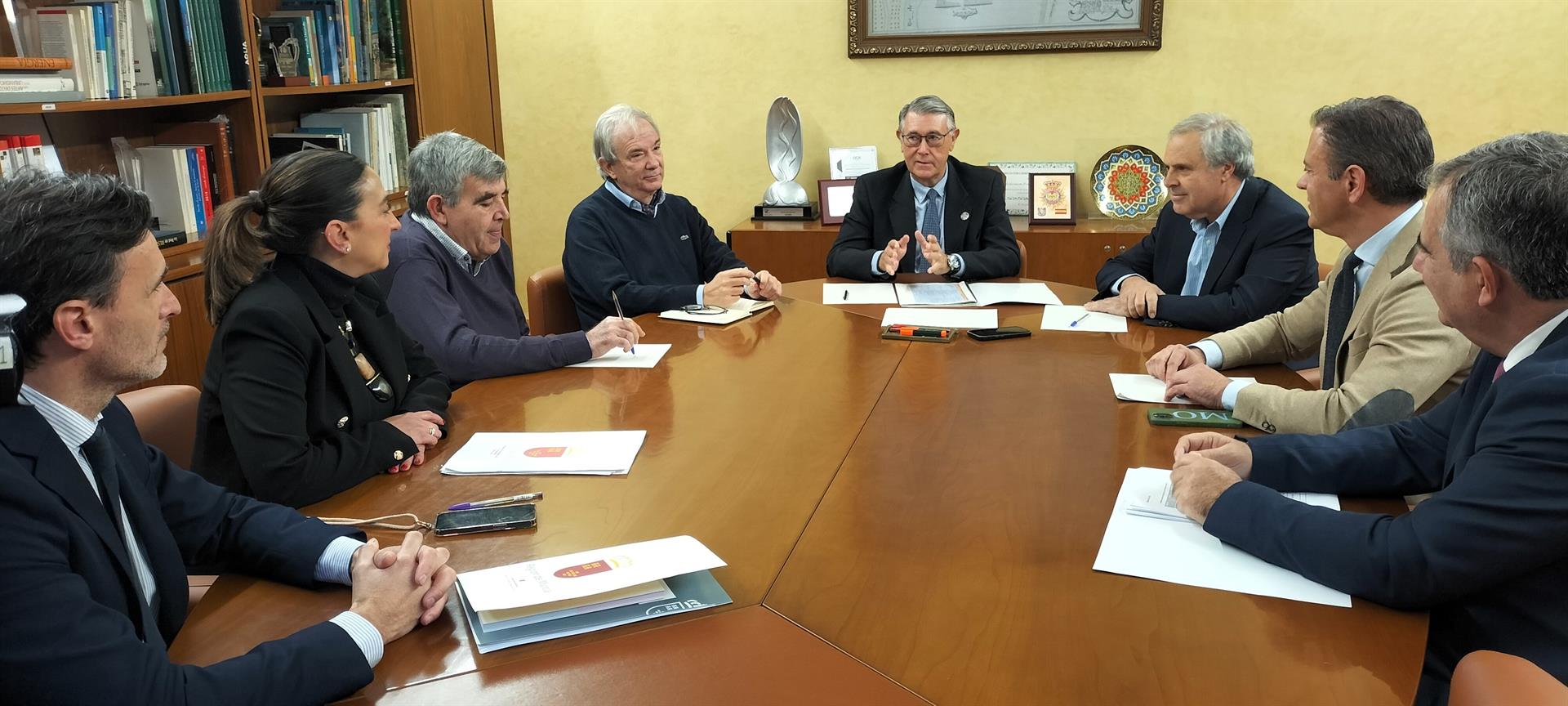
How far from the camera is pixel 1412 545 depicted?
1.31 metres

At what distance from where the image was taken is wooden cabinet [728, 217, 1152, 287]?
4492mm

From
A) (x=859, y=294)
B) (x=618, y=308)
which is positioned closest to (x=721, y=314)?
(x=618, y=308)

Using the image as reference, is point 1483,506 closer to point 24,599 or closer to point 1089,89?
point 24,599

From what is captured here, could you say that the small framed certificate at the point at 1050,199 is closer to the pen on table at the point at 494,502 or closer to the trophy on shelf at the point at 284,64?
the trophy on shelf at the point at 284,64

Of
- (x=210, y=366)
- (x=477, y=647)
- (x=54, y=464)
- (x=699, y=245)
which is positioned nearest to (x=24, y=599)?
(x=54, y=464)

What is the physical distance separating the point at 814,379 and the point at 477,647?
1254 mm

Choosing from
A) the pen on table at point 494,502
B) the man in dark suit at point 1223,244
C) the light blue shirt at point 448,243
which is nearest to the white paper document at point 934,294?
the man in dark suit at point 1223,244

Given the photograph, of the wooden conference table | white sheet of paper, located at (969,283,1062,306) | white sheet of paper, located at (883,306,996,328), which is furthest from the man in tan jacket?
white sheet of paper, located at (969,283,1062,306)

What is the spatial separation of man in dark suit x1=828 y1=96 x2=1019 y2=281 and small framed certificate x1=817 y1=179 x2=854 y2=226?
3.24 ft

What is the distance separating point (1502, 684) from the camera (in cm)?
100

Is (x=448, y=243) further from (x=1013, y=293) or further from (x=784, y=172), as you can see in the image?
(x=784, y=172)

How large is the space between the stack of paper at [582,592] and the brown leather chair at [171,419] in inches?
35.6

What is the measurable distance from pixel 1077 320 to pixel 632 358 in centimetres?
120

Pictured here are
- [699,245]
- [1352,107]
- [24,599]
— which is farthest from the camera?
[699,245]
